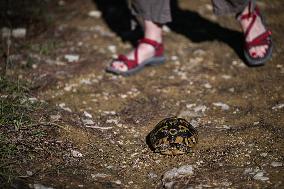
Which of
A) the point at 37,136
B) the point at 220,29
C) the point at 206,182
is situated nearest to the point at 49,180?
the point at 37,136

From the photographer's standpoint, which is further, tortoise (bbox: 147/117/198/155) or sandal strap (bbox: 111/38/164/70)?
sandal strap (bbox: 111/38/164/70)

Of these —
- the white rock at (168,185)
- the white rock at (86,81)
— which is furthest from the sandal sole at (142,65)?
the white rock at (168,185)

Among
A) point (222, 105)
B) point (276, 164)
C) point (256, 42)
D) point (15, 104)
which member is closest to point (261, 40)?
point (256, 42)

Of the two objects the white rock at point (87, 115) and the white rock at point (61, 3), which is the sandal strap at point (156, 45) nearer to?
the white rock at point (87, 115)

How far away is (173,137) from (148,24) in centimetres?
141

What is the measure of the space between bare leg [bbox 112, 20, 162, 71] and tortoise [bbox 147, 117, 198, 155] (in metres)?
1.15

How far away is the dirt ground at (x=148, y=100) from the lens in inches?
112

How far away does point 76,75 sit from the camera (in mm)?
4152

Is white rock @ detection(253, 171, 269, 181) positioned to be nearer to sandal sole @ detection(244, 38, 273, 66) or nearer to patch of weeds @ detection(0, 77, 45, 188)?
patch of weeds @ detection(0, 77, 45, 188)

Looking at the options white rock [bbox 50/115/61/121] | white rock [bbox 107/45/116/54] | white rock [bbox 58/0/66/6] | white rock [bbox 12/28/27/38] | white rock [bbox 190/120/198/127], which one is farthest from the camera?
white rock [bbox 58/0/66/6]

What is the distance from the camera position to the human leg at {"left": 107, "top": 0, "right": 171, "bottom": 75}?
390 centimetres

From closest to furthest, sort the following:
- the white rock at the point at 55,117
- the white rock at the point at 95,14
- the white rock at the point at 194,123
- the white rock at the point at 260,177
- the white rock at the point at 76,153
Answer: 1. the white rock at the point at 260,177
2. the white rock at the point at 76,153
3. the white rock at the point at 55,117
4. the white rock at the point at 194,123
5. the white rock at the point at 95,14

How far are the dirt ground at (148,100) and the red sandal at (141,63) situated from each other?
0.22 feet

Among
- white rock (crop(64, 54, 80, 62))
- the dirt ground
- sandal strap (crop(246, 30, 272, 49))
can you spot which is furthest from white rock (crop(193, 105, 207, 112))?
white rock (crop(64, 54, 80, 62))
